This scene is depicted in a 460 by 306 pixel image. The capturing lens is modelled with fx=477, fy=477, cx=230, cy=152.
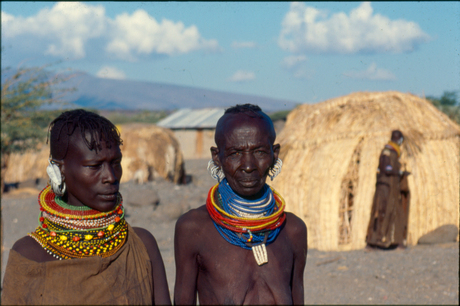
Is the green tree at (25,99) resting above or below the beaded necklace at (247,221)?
above

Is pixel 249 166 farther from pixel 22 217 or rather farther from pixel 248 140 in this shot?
pixel 22 217

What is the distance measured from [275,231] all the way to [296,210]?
6.30 m

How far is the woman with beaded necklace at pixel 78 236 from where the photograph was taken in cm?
201

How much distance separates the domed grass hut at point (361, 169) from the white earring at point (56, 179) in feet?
21.9

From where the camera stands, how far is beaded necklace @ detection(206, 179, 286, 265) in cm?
239

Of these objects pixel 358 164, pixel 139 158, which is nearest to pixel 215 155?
pixel 358 164

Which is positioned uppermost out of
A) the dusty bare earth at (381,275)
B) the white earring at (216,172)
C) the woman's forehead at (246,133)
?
the woman's forehead at (246,133)

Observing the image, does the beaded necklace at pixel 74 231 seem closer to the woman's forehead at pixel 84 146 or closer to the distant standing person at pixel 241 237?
the woman's forehead at pixel 84 146

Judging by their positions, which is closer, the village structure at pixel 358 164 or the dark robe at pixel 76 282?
the dark robe at pixel 76 282

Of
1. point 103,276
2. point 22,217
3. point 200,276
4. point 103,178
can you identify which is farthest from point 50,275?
point 22,217

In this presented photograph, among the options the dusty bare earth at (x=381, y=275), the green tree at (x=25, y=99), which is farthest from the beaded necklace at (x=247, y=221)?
the green tree at (x=25, y=99)

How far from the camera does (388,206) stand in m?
7.96

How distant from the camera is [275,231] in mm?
2459

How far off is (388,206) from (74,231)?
6.78 metres
